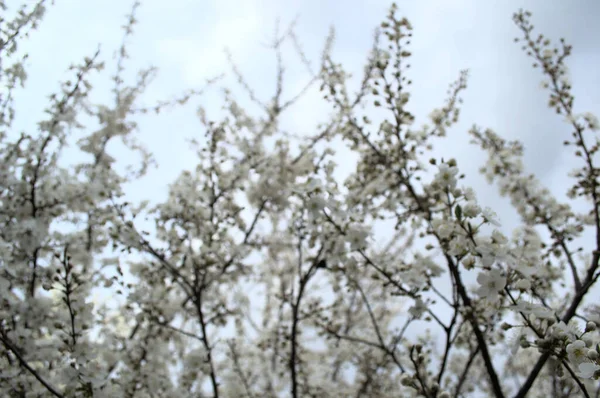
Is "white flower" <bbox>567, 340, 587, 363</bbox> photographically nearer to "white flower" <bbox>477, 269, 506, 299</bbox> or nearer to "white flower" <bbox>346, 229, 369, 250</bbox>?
"white flower" <bbox>477, 269, 506, 299</bbox>

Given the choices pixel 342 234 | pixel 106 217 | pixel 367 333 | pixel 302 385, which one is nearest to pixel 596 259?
pixel 342 234

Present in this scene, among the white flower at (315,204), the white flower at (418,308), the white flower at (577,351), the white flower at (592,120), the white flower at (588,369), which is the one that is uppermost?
the white flower at (592,120)

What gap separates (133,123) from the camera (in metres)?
4.08

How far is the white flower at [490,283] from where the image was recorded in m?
1.85

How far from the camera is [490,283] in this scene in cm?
189

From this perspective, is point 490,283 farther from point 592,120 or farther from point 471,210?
point 592,120

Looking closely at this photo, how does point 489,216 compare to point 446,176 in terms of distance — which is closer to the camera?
point 489,216

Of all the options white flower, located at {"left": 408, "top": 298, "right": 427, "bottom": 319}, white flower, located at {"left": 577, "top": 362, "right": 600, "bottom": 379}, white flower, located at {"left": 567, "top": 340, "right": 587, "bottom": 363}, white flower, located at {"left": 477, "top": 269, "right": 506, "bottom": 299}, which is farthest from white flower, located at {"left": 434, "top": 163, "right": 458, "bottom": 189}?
white flower, located at {"left": 577, "top": 362, "right": 600, "bottom": 379}

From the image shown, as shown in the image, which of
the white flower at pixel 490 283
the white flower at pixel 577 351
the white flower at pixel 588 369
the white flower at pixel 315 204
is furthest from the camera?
the white flower at pixel 315 204

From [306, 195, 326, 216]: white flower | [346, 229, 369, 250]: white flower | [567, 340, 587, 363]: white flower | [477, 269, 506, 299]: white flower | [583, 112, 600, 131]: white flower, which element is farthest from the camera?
[583, 112, 600, 131]: white flower

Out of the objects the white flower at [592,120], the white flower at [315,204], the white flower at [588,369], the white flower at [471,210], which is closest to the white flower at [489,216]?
the white flower at [471,210]

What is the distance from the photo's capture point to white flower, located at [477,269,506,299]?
185 cm

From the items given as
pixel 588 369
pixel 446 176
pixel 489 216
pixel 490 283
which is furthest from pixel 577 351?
pixel 446 176

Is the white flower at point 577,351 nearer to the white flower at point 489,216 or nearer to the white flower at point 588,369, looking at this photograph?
the white flower at point 588,369
